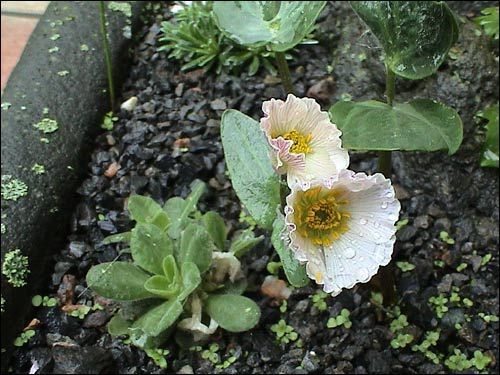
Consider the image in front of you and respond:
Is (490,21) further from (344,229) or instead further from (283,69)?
(344,229)

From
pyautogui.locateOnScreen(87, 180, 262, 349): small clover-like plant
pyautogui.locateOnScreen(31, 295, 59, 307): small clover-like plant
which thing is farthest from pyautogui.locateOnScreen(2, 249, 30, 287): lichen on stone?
pyautogui.locateOnScreen(87, 180, 262, 349): small clover-like plant

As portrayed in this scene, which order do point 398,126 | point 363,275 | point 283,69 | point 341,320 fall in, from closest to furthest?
point 363,275
point 398,126
point 283,69
point 341,320

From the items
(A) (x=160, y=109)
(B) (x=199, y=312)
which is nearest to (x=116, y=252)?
(B) (x=199, y=312)

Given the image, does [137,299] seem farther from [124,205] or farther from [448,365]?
[448,365]

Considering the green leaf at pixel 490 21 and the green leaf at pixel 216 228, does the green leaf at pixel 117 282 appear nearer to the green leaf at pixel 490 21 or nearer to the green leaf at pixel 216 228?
the green leaf at pixel 216 228

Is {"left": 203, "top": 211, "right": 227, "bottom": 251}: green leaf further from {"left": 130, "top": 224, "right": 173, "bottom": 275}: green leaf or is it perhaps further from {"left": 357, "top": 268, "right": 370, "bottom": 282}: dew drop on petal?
{"left": 357, "top": 268, "right": 370, "bottom": 282}: dew drop on petal

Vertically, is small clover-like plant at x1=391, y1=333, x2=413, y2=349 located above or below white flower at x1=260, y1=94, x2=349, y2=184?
below

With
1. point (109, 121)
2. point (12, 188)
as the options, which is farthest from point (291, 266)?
point (109, 121)
